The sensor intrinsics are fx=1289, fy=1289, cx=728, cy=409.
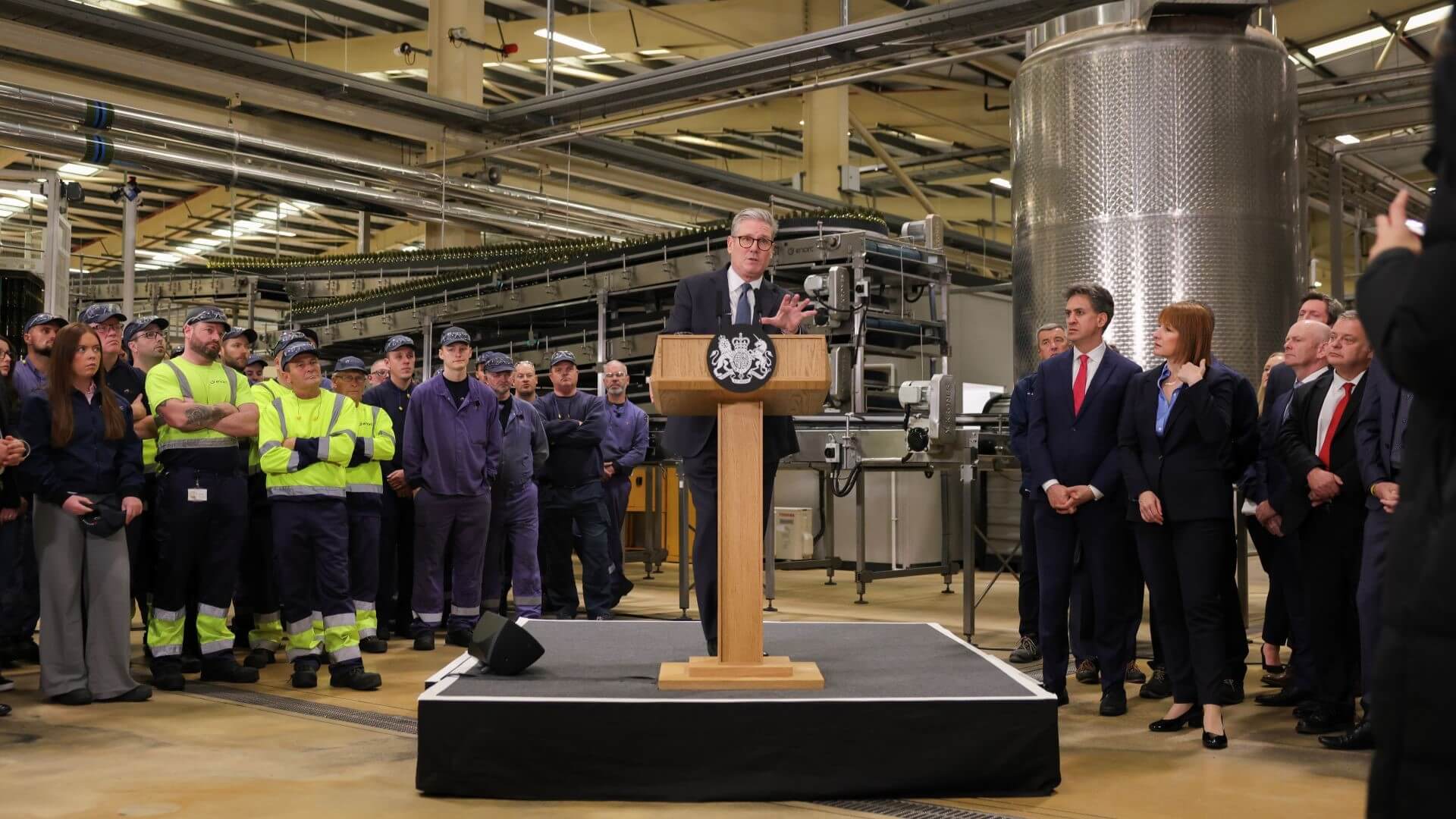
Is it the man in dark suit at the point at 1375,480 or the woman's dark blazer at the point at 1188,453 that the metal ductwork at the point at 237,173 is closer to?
the woman's dark blazer at the point at 1188,453

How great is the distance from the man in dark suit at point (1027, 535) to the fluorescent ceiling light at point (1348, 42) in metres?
9.77

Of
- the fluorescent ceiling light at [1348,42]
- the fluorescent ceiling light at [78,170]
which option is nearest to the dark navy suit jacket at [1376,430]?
the fluorescent ceiling light at [1348,42]

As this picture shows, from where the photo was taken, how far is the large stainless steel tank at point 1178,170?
24.1 feet

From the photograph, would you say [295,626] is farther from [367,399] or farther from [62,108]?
[62,108]

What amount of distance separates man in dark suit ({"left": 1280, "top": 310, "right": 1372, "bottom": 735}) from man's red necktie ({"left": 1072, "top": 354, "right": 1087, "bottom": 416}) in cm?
78

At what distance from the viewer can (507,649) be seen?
4.01 metres

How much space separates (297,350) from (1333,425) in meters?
4.22

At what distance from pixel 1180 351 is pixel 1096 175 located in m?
3.26

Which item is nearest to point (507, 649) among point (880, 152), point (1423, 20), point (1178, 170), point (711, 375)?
point (711, 375)

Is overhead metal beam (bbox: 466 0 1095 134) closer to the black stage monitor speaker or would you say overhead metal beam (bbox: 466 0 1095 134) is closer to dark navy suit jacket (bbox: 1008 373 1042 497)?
dark navy suit jacket (bbox: 1008 373 1042 497)

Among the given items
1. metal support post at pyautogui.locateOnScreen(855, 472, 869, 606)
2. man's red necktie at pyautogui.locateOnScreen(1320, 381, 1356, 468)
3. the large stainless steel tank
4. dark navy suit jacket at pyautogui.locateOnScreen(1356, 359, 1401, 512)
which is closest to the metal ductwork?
metal support post at pyautogui.locateOnScreen(855, 472, 869, 606)

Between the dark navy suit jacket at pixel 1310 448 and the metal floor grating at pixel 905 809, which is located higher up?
the dark navy suit jacket at pixel 1310 448

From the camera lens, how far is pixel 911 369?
14.0 m

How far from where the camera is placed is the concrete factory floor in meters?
3.48
